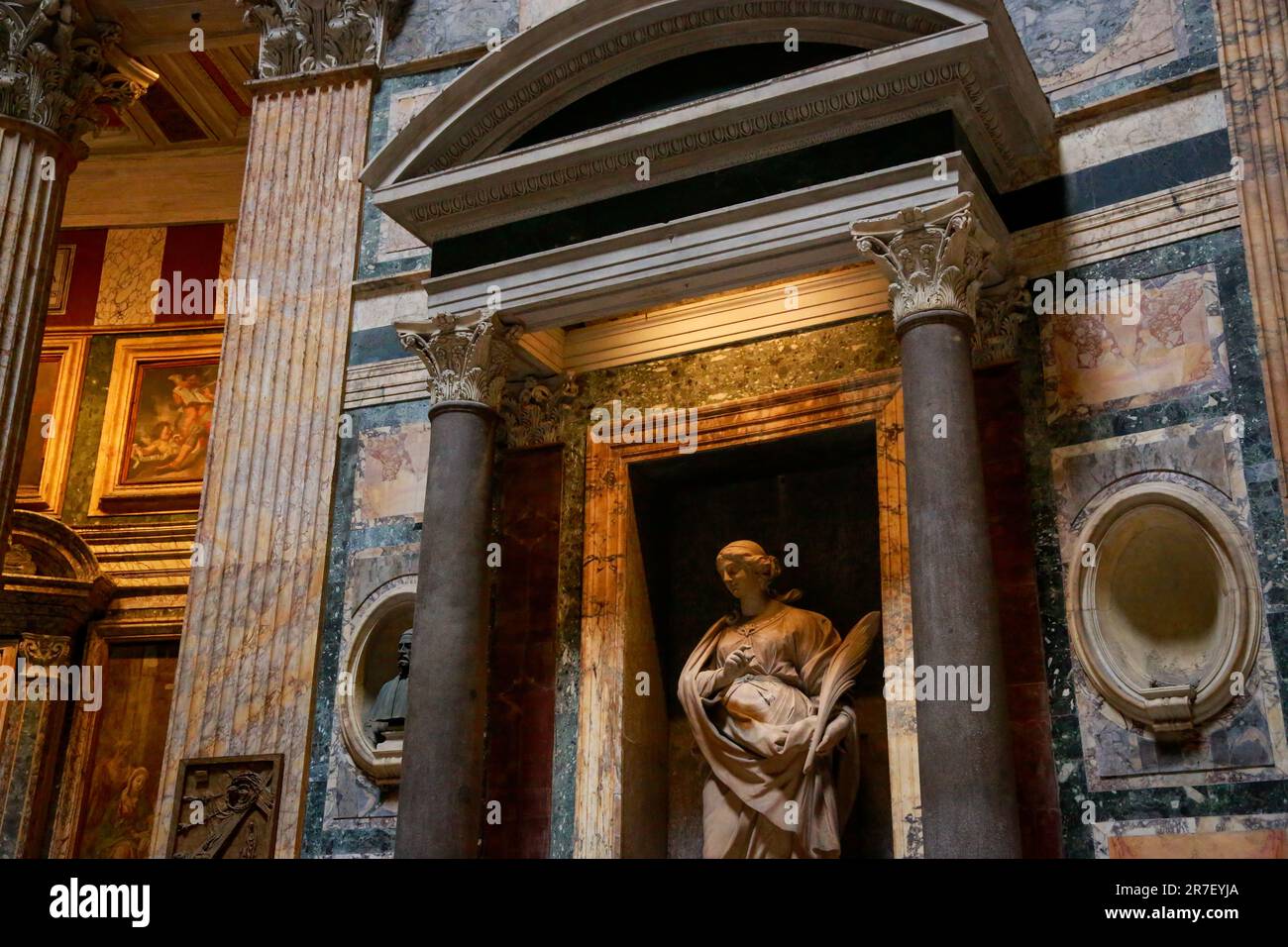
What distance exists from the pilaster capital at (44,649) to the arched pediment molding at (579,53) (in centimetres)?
753

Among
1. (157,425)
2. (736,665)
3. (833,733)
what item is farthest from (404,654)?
(157,425)

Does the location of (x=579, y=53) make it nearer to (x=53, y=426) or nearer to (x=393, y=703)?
(x=393, y=703)

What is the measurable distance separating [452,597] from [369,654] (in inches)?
70.5

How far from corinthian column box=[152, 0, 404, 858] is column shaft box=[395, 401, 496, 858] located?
1.81 meters

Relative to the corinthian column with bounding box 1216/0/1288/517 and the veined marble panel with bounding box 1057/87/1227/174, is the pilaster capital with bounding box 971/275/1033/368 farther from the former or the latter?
the corinthian column with bounding box 1216/0/1288/517

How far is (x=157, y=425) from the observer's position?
15.7 m

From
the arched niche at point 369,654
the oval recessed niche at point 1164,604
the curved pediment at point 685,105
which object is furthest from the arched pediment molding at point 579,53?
the oval recessed niche at point 1164,604

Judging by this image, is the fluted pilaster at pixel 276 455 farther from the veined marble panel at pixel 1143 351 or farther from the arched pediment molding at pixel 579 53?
the veined marble panel at pixel 1143 351

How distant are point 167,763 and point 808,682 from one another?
16.0 ft

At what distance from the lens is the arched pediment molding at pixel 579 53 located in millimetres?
8539

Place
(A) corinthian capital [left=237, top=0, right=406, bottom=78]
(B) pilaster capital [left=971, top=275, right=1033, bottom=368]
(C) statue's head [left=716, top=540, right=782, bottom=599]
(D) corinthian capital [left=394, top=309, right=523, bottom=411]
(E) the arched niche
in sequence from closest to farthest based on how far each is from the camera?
(B) pilaster capital [left=971, top=275, right=1033, bottom=368], (D) corinthian capital [left=394, top=309, right=523, bottom=411], (C) statue's head [left=716, top=540, right=782, bottom=599], (E) the arched niche, (A) corinthian capital [left=237, top=0, right=406, bottom=78]

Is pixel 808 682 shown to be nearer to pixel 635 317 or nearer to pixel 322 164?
pixel 635 317

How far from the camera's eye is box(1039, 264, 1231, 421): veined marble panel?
304 inches

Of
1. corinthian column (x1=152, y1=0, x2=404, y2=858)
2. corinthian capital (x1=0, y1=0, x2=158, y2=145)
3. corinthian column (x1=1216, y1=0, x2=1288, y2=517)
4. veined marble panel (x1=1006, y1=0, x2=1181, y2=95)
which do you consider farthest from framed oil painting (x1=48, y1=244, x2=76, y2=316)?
corinthian column (x1=1216, y1=0, x2=1288, y2=517)
